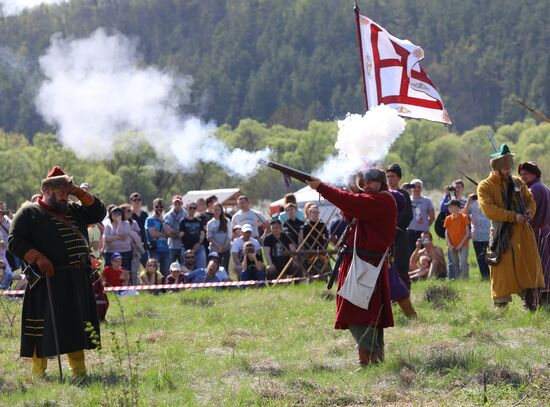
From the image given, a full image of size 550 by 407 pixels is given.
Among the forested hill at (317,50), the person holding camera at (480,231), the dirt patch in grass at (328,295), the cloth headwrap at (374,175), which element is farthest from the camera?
the forested hill at (317,50)

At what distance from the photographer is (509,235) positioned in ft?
35.0

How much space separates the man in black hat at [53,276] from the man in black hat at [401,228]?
3.79 metres

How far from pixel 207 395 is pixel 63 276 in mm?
1913

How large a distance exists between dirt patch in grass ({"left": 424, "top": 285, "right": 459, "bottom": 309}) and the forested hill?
96986mm

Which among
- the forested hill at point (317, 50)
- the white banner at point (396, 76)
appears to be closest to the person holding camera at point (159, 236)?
the white banner at point (396, 76)

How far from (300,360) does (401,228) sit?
3.10m

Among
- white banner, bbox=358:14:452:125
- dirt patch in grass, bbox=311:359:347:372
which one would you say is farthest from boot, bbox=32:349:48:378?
white banner, bbox=358:14:452:125

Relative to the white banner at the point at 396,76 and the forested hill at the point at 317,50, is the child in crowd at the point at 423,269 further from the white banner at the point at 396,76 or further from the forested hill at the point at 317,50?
the forested hill at the point at 317,50

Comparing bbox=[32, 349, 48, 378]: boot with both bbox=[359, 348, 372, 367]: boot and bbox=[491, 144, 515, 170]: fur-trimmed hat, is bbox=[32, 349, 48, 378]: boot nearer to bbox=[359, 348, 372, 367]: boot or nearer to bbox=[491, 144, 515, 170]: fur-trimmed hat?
bbox=[359, 348, 372, 367]: boot

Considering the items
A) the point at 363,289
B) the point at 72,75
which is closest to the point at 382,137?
the point at 363,289

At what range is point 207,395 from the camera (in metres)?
7.57

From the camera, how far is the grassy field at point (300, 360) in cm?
722

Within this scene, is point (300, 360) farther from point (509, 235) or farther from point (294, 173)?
point (509, 235)

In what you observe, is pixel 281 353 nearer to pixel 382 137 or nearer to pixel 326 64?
pixel 382 137
